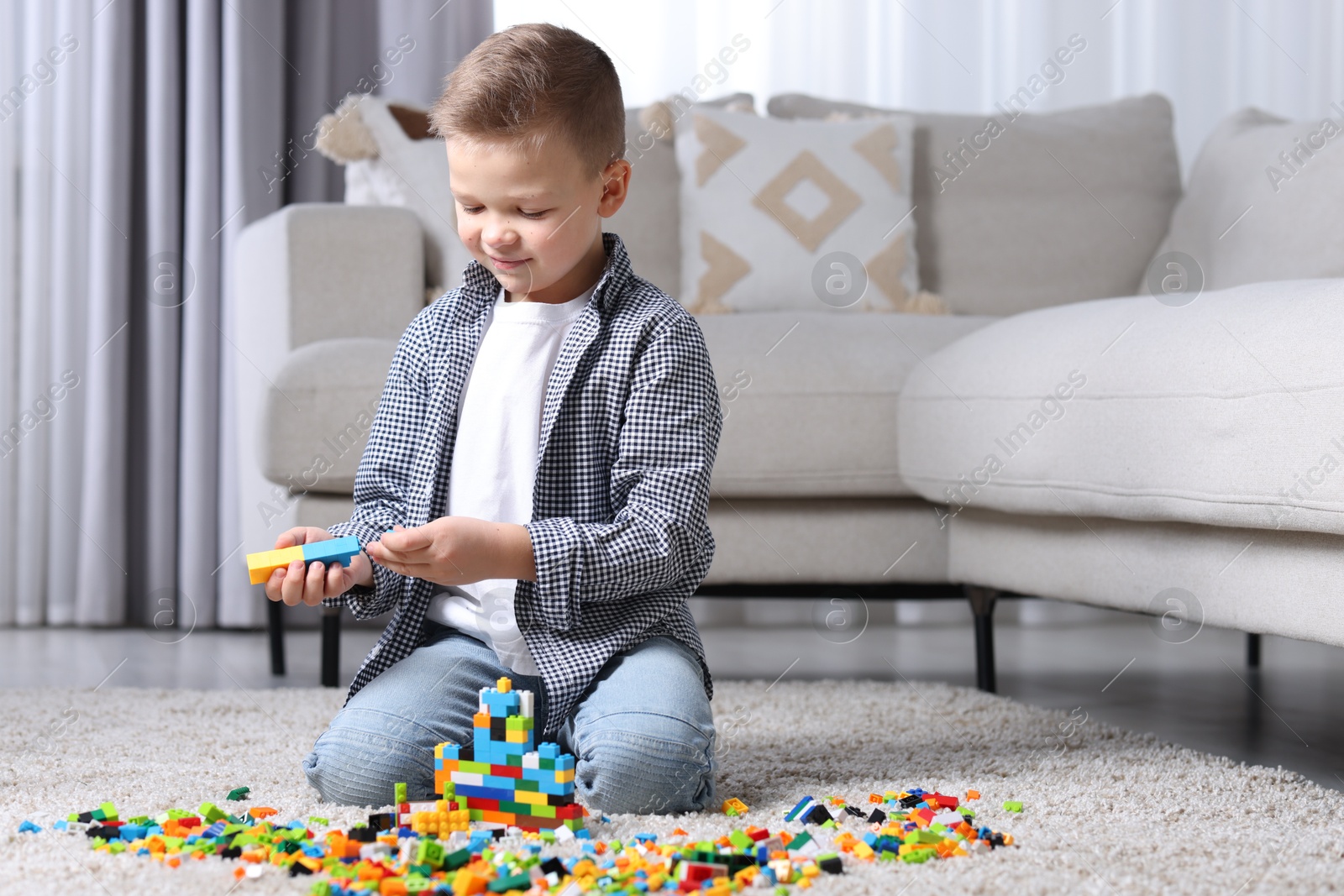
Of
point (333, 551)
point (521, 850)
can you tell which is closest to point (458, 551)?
point (333, 551)

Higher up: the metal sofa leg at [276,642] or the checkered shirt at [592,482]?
the checkered shirt at [592,482]

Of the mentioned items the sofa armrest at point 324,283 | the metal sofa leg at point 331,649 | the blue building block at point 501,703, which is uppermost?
the sofa armrest at point 324,283

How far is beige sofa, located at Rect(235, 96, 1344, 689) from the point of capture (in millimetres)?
1017

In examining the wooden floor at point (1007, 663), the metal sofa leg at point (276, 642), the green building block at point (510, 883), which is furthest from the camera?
the metal sofa leg at point (276, 642)

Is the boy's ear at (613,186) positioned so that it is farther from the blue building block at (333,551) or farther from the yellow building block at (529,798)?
the yellow building block at (529,798)

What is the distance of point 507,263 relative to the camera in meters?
0.96

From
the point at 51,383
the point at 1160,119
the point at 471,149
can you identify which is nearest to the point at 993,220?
the point at 1160,119

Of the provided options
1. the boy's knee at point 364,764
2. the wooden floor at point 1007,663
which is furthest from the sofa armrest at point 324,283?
the boy's knee at point 364,764

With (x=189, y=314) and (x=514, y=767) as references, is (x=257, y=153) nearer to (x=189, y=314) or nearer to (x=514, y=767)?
(x=189, y=314)

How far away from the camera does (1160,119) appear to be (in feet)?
7.20

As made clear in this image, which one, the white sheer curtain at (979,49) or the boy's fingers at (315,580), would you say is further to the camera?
the white sheer curtain at (979,49)

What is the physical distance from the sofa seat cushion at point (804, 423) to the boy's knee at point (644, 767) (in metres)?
0.64

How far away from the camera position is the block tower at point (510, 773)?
0.83 meters

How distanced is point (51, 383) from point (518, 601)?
6.01ft
